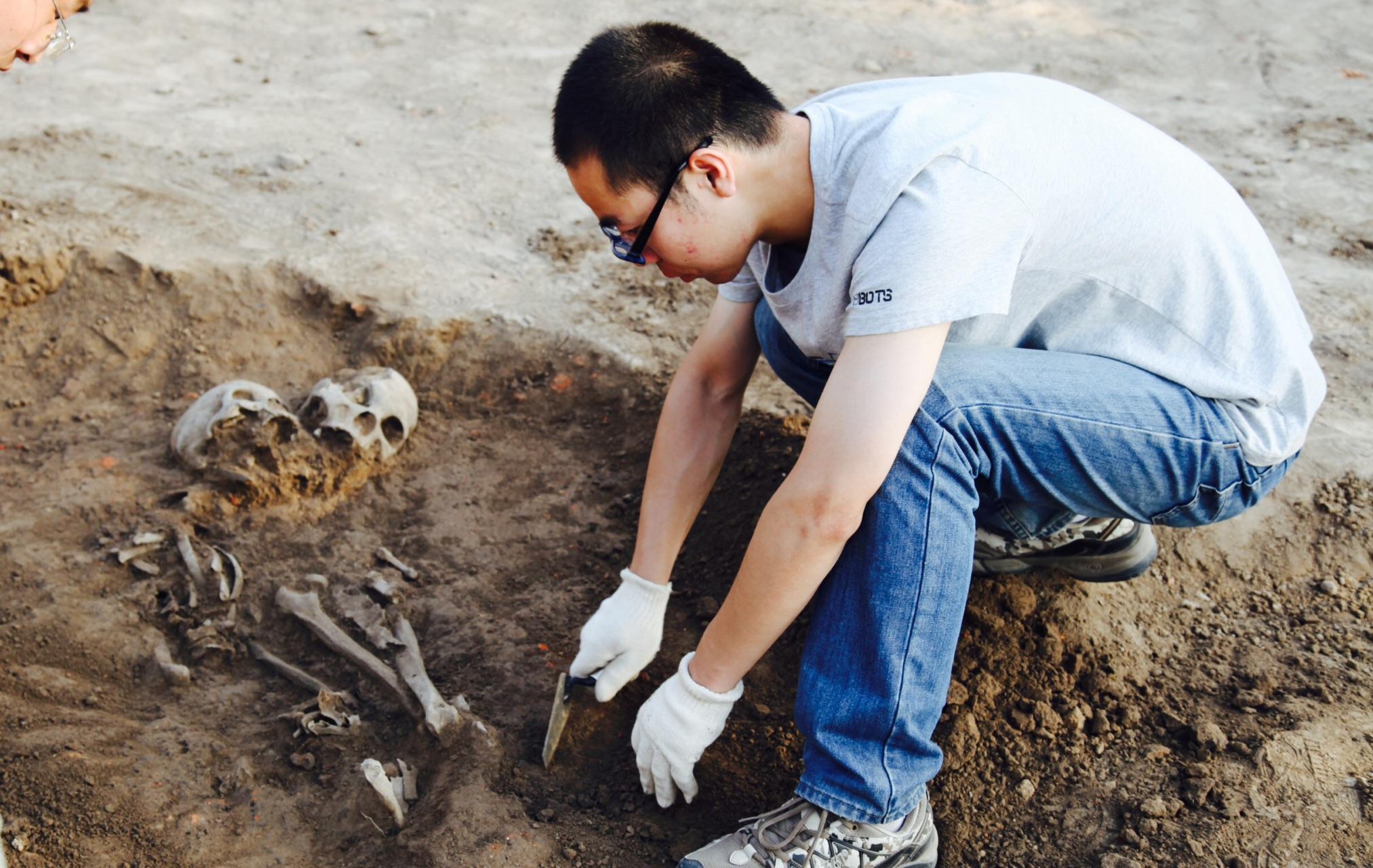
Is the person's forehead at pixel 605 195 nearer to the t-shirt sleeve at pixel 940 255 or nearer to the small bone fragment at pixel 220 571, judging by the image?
the t-shirt sleeve at pixel 940 255

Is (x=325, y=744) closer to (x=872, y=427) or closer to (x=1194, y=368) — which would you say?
(x=872, y=427)

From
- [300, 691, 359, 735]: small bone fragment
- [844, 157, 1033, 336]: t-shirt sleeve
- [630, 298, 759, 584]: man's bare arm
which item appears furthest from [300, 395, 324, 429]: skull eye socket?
[844, 157, 1033, 336]: t-shirt sleeve

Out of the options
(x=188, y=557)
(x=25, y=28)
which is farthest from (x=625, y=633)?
(x=25, y=28)

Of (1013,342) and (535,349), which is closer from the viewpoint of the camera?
(1013,342)

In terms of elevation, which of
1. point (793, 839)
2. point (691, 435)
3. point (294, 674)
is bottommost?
point (294, 674)

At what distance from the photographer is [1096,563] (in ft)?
8.43

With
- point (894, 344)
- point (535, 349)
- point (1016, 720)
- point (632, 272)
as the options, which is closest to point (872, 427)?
point (894, 344)

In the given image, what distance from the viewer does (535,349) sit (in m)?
3.68

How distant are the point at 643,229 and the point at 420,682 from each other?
1240 millimetres

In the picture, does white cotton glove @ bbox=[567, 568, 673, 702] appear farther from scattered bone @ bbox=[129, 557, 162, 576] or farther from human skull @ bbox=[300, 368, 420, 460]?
scattered bone @ bbox=[129, 557, 162, 576]

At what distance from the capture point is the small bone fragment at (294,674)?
2.62 metres

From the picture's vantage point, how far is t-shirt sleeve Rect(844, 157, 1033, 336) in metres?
1.77

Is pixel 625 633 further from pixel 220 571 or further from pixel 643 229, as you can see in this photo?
pixel 220 571

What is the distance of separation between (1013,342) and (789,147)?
2.15 feet
